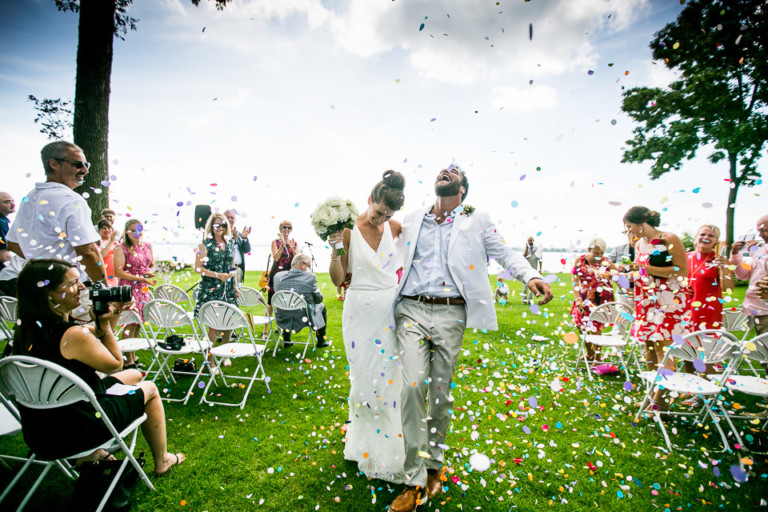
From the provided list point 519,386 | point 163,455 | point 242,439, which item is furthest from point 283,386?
point 519,386

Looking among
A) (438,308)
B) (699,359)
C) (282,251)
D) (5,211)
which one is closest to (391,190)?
(438,308)

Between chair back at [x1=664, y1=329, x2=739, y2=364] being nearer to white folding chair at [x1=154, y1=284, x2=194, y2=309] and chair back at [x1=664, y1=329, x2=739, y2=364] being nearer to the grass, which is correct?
the grass

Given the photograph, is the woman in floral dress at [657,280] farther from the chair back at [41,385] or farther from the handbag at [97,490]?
the chair back at [41,385]

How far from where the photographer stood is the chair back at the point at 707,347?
128 inches

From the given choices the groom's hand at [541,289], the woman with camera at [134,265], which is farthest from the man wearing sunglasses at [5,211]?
the groom's hand at [541,289]

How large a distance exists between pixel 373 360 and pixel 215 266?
3507 millimetres

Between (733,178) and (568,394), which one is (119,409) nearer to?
(568,394)

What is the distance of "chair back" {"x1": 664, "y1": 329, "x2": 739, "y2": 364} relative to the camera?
3258 millimetres

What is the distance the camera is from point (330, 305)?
10.7 meters

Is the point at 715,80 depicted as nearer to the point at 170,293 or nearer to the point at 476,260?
the point at 476,260

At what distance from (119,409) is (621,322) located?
5957mm

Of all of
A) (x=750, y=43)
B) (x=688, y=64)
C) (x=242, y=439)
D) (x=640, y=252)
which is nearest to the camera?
(x=242, y=439)

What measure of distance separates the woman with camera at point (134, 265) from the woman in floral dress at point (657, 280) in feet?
21.4

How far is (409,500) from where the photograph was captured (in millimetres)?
2357
